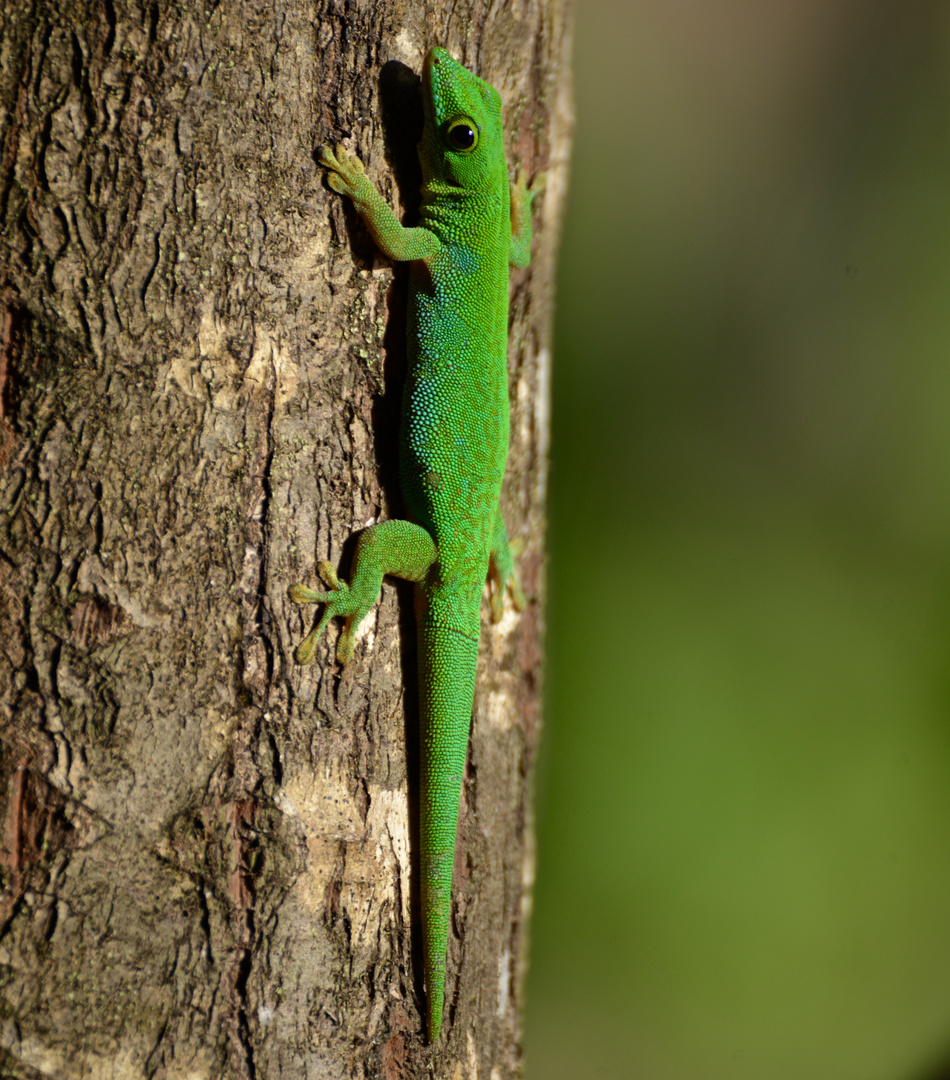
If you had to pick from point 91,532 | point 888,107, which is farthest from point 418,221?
point 888,107

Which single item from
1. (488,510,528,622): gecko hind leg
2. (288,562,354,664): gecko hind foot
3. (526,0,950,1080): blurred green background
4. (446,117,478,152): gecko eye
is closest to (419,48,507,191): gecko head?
(446,117,478,152): gecko eye

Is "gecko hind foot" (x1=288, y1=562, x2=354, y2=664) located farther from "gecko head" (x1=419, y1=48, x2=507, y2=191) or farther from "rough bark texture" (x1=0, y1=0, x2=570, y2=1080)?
"gecko head" (x1=419, y1=48, x2=507, y2=191)

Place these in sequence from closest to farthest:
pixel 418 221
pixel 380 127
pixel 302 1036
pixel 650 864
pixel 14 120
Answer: pixel 14 120 < pixel 302 1036 < pixel 380 127 < pixel 418 221 < pixel 650 864

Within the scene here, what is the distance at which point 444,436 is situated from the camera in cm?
147

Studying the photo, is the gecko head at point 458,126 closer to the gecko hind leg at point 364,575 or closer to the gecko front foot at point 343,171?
the gecko front foot at point 343,171

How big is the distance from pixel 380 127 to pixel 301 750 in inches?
45.9

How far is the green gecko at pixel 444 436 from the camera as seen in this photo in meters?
1.36

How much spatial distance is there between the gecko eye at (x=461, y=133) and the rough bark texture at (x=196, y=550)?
0.13 m

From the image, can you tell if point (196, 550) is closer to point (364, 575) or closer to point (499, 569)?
point (364, 575)

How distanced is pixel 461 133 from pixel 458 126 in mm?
15

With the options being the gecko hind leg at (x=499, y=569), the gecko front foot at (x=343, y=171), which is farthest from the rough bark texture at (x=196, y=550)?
the gecko hind leg at (x=499, y=569)

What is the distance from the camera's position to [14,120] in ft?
3.50

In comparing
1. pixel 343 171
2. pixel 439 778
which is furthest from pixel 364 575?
pixel 343 171

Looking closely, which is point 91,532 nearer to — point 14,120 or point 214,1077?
point 14,120
